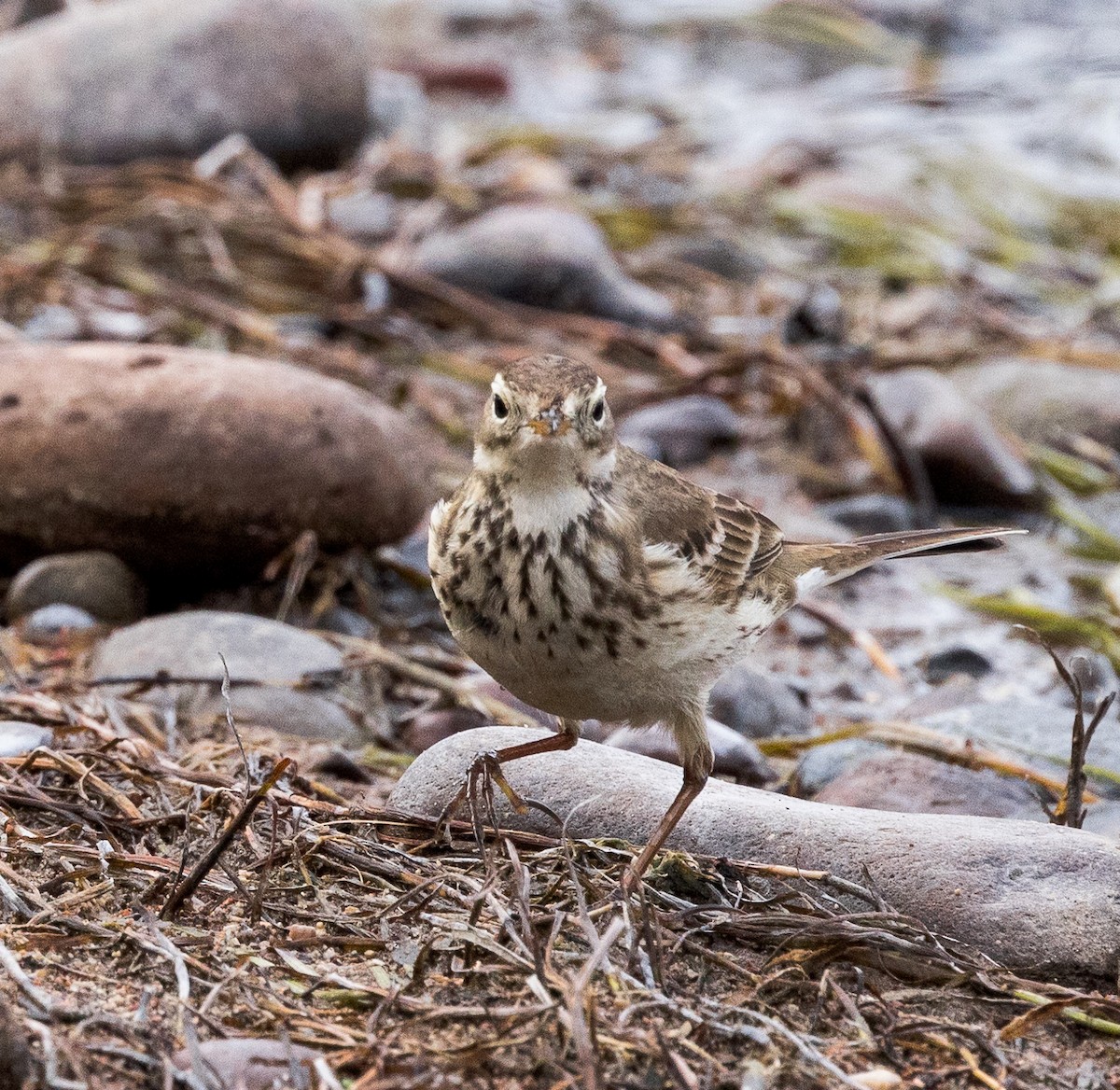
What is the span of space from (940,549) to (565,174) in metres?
7.51

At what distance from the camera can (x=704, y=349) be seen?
9.59 meters

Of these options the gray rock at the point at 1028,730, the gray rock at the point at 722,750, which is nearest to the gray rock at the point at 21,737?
the gray rock at the point at 722,750

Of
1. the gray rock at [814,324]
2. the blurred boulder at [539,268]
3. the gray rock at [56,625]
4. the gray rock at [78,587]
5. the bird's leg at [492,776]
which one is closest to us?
the bird's leg at [492,776]

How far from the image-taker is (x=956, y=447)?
26.7 ft

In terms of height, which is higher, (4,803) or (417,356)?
(4,803)

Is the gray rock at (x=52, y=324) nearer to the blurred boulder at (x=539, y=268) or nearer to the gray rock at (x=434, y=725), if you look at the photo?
the blurred boulder at (x=539, y=268)

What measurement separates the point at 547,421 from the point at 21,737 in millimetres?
1790

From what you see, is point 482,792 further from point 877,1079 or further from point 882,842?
point 877,1079

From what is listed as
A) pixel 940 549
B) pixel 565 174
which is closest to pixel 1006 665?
pixel 940 549

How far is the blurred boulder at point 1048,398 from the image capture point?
9.02 meters

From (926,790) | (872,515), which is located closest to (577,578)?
(926,790)

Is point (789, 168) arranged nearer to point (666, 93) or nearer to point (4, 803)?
point (666, 93)

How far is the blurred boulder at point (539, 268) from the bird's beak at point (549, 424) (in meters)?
5.86

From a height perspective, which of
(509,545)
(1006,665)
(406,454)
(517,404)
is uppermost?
(517,404)
